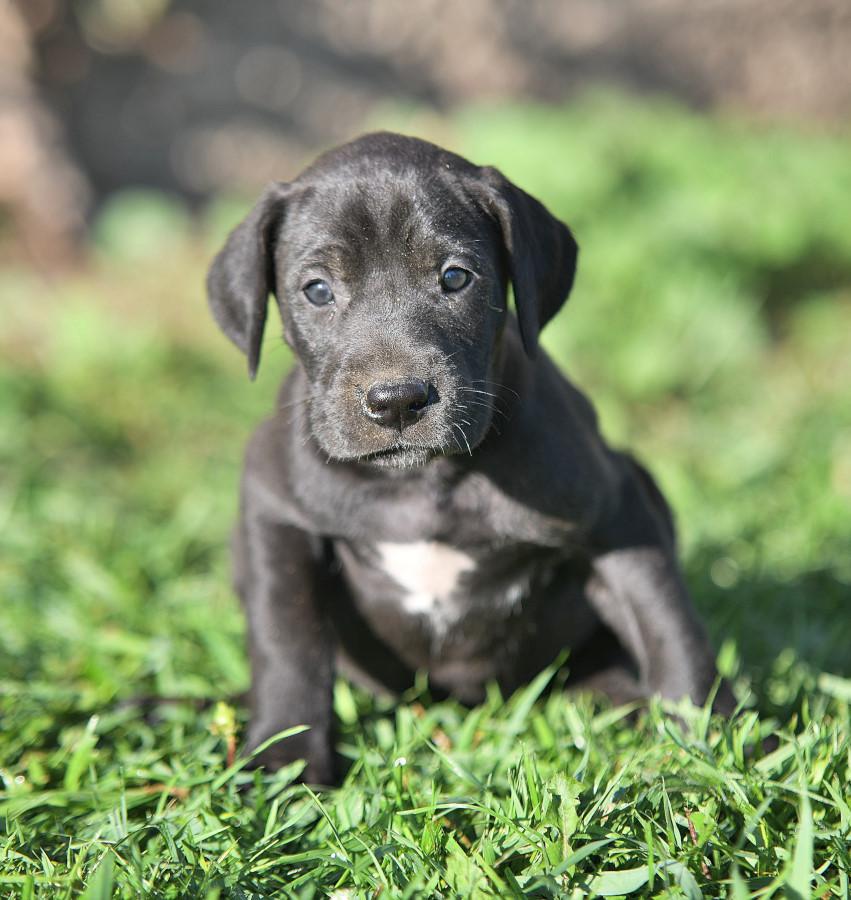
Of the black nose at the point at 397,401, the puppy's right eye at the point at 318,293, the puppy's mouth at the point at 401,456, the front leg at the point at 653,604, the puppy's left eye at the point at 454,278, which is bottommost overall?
the front leg at the point at 653,604

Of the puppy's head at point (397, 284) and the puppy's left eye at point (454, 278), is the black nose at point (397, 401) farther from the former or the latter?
the puppy's left eye at point (454, 278)

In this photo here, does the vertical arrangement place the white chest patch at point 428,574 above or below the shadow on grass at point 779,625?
above

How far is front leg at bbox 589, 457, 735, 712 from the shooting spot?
340 cm

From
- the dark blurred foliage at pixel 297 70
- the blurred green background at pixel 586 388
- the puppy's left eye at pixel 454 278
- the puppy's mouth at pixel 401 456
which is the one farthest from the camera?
the dark blurred foliage at pixel 297 70

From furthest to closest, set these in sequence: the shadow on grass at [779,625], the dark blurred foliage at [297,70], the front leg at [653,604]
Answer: the dark blurred foliage at [297,70] < the shadow on grass at [779,625] < the front leg at [653,604]

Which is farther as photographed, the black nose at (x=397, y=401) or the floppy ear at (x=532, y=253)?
the floppy ear at (x=532, y=253)

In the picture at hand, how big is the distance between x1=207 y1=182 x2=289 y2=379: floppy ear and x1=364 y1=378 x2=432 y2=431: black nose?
666mm

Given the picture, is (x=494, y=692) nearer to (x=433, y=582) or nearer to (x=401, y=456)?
(x=433, y=582)

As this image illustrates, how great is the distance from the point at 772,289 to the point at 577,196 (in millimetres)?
1783

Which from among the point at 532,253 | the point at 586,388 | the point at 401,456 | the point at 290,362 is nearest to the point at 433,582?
the point at 401,456

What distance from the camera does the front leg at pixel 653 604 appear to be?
340 centimetres

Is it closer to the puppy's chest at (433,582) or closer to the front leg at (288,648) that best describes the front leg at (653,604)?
the puppy's chest at (433,582)

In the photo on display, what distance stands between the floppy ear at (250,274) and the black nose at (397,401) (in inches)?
26.2

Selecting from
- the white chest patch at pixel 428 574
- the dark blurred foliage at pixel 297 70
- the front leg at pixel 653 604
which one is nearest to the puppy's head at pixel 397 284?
the white chest patch at pixel 428 574
